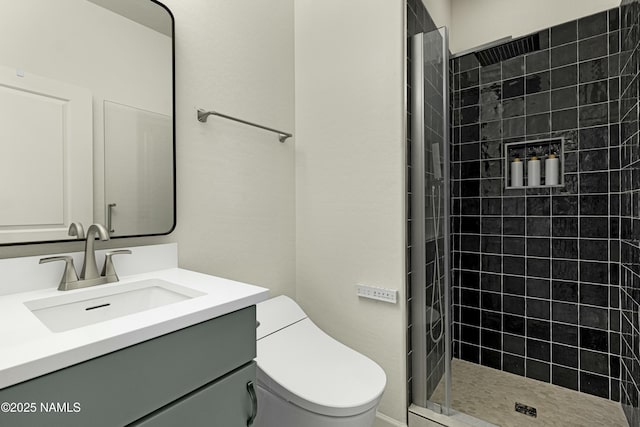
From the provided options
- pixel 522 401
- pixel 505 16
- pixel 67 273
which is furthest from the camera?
pixel 505 16

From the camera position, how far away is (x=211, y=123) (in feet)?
4.98

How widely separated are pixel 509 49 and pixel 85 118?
7.75ft

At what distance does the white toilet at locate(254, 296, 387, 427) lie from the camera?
110 cm

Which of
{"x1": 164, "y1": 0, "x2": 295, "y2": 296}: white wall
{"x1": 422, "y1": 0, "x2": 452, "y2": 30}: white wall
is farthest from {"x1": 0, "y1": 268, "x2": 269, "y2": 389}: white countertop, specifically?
{"x1": 422, "y1": 0, "x2": 452, "y2": 30}: white wall

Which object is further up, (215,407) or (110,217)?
(110,217)

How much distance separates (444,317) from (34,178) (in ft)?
5.72

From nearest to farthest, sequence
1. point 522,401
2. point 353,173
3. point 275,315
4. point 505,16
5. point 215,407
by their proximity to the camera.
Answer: point 215,407, point 275,315, point 353,173, point 522,401, point 505,16

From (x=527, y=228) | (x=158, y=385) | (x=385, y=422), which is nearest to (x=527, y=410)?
(x=385, y=422)

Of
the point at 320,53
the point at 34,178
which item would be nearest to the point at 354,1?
the point at 320,53

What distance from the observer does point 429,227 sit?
164 centimetres

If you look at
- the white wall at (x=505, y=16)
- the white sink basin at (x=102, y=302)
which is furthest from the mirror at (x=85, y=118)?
the white wall at (x=505, y=16)

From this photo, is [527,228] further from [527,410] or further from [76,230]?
[76,230]

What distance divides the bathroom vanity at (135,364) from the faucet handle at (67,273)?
0.09 ft

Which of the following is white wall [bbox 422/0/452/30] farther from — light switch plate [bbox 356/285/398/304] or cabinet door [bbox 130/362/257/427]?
cabinet door [bbox 130/362/257/427]
